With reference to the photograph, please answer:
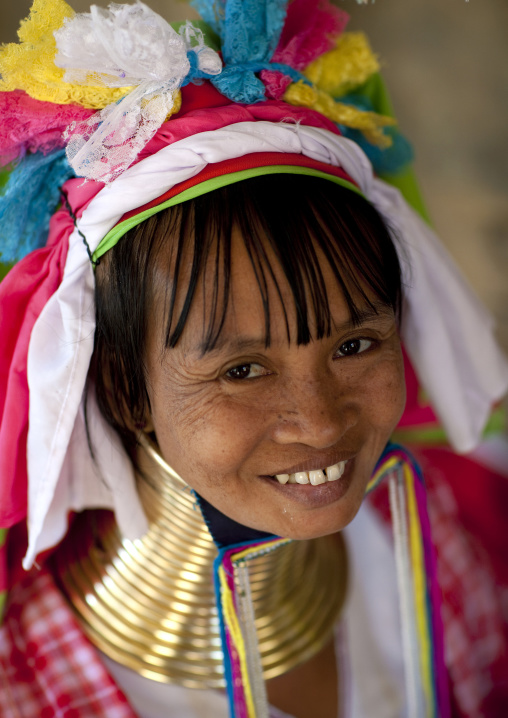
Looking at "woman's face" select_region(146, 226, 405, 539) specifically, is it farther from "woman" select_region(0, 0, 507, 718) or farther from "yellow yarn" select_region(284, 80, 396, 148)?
"yellow yarn" select_region(284, 80, 396, 148)

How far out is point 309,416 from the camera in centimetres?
91

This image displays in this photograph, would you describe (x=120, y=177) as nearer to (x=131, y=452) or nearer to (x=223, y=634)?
(x=131, y=452)

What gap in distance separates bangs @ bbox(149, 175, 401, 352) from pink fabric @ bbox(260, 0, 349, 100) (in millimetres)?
239

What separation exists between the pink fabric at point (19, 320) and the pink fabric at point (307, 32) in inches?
15.5

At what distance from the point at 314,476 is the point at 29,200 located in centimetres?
62

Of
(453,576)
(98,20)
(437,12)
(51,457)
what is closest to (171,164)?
(98,20)

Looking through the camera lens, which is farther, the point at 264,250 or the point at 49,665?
the point at 49,665

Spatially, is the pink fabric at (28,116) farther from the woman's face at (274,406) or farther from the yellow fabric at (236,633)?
the yellow fabric at (236,633)

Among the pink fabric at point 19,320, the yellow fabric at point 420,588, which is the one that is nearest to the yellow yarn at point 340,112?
the pink fabric at point 19,320

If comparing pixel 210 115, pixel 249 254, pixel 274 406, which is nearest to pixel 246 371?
pixel 274 406

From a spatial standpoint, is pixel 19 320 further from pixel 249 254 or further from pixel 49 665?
pixel 49 665

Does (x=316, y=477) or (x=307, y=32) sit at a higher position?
(x=307, y=32)

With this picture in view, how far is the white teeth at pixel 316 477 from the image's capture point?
3.26ft

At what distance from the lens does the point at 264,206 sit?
907 millimetres
